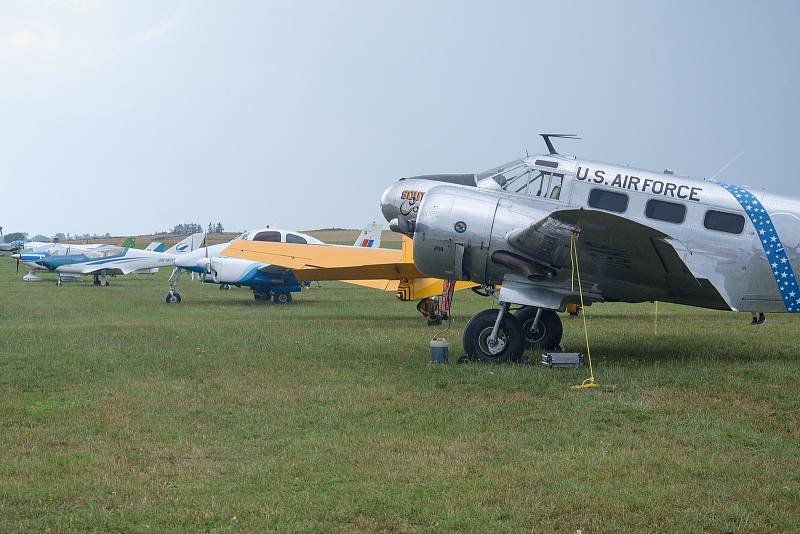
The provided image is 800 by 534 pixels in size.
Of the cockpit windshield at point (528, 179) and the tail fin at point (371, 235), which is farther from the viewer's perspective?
the tail fin at point (371, 235)

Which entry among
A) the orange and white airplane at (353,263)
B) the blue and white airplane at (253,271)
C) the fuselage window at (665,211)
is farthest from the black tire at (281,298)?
the fuselage window at (665,211)

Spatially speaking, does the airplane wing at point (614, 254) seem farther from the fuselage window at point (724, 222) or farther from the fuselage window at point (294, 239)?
the fuselage window at point (294, 239)

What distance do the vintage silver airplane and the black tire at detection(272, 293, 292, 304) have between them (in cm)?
1551

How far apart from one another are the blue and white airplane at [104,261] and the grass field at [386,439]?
24.4m

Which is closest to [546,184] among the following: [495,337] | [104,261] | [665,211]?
[665,211]

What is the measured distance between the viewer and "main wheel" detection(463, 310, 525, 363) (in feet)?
39.4

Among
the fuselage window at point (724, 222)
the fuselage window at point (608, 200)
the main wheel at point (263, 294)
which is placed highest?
the fuselage window at point (608, 200)

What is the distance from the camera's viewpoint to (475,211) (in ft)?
39.5

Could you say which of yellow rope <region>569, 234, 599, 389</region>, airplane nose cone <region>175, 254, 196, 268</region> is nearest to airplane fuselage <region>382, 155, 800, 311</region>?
yellow rope <region>569, 234, 599, 389</region>

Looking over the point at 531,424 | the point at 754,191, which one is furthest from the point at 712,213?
the point at 531,424

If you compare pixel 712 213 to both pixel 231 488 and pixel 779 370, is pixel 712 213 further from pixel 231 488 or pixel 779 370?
pixel 231 488

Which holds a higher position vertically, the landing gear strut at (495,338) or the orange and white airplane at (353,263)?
the orange and white airplane at (353,263)

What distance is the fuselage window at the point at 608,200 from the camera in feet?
39.5

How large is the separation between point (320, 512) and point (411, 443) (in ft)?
6.41
